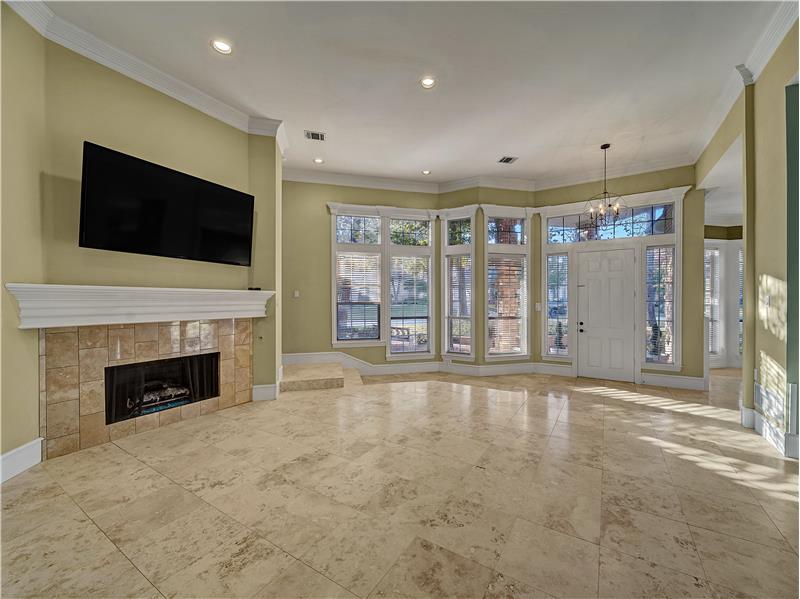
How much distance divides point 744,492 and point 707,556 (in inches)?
37.1

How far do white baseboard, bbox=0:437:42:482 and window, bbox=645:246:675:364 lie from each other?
6.97 meters

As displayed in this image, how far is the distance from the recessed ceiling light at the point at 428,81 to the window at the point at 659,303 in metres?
4.19

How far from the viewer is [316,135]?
4367 millimetres

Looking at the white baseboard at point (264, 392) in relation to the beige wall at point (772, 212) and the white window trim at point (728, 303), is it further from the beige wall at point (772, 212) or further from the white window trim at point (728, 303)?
the white window trim at point (728, 303)

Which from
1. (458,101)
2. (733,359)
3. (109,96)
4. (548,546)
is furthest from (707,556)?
(733,359)

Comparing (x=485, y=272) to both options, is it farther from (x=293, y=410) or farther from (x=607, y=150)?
(x=293, y=410)

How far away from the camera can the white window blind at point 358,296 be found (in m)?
5.79

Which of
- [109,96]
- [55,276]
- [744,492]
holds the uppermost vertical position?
[109,96]

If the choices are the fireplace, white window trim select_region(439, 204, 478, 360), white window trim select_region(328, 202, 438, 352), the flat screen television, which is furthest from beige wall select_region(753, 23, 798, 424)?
the fireplace

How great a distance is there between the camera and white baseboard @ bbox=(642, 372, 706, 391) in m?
4.94

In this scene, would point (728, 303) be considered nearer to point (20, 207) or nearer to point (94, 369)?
point (94, 369)

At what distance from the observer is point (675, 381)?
5055mm

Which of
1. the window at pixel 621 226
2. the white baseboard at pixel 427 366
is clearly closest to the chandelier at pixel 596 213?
the window at pixel 621 226

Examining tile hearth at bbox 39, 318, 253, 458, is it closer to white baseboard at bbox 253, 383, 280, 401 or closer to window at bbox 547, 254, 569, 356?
white baseboard at bbox 253, 383, 280, 401
